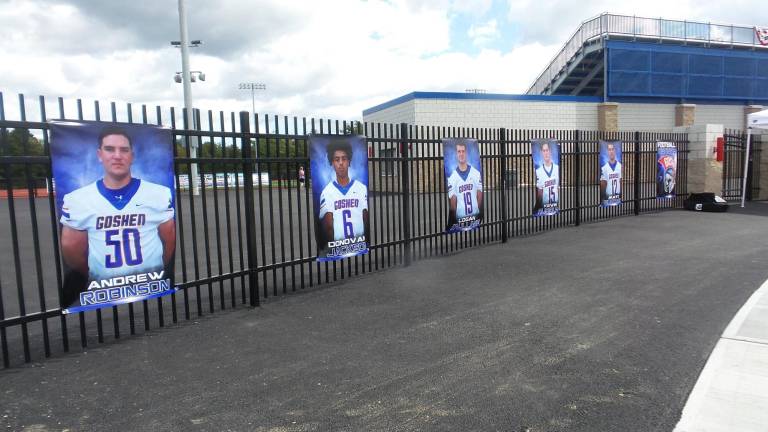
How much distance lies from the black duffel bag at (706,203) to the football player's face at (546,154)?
721cm

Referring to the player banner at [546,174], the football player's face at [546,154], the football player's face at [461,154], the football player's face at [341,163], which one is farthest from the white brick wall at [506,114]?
the football player's face at [341,163]

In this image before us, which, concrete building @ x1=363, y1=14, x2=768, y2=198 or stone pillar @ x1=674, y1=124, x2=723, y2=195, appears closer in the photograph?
stone pillar @ x1=674, y1=124, x2=723, y2=195

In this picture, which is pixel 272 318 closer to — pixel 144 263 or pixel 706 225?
pixel 144 263

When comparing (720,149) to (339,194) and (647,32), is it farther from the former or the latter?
(647,32)

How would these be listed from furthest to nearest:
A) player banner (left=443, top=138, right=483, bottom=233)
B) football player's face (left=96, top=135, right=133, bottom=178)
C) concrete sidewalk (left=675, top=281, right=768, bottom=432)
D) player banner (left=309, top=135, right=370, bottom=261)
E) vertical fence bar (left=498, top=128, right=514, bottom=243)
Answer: vertical fence bar (left=498, top=128, right=514, bottom=243) < player banner (left=443, top=138, right=483, bottom=233) < player banner (left=309, top=135, right=370, bottom=261) < football player's face (left=96, top=135, right=133, bottom=178) < concrete sidewalk (left=675, top=281, right=768, bottom=432)

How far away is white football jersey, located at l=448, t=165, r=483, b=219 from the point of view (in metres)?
9.52

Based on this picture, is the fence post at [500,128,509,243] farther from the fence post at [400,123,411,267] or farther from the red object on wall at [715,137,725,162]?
the red object on wall at [715,137,725,162]

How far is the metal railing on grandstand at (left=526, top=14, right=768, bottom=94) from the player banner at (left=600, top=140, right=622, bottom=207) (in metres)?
19.9

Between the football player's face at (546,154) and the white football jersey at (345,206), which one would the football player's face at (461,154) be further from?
the football player's face at (546,154)

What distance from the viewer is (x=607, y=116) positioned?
98.6ft

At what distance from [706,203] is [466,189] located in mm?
10305

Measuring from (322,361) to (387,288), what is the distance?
8.95 ft

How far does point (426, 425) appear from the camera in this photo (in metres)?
3.47

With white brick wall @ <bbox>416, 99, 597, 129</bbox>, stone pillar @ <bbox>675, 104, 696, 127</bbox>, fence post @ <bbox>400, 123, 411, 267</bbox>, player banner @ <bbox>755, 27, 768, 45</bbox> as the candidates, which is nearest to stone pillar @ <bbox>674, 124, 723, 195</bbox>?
white brick wall @ <bbox>416, 99, 597, 129</bbox>
